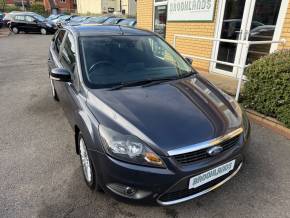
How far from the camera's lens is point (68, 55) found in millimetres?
3295

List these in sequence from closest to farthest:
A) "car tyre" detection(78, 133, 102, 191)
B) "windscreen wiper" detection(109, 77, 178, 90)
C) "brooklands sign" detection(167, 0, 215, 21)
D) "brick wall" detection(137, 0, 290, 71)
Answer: "car tyre" detection(78, 133, 102, 191)
"windscreen wiper" detection(109, 77, 178, 90)
"brooklands sign" detection(167, 0, 215, 21)
"brick wall" detection(137, 0, 290, 71)

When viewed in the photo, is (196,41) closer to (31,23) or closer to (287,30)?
(287,30)

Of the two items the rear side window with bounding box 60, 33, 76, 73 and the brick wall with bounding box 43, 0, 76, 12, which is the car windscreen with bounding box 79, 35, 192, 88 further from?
the brick wall with bounding box 43, 0, 76, 12

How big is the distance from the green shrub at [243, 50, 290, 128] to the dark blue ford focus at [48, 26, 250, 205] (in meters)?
1.35

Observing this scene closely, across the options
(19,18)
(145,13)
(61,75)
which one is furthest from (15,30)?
(61,75)

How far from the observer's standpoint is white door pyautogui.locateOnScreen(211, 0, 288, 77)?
5.09 meters

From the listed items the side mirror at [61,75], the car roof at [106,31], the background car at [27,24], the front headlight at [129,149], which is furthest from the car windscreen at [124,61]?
the background car at [27,24]

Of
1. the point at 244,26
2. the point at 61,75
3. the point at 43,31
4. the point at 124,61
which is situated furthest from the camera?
the point at 43,31

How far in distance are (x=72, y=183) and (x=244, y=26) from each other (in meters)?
5.00

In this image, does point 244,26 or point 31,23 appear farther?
point 31,23

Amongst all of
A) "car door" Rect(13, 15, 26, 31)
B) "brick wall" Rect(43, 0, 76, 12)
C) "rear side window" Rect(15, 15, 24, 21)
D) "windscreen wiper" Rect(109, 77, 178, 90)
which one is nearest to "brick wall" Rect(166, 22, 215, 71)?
"windscreen wiper" Rect(109, 77, 178, 90)

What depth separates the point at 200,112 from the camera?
89.3 inches

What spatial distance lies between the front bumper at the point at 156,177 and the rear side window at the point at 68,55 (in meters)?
1.44

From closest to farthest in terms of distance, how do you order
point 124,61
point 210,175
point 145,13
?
point 210,175 → point 124,61 → point 145,13
